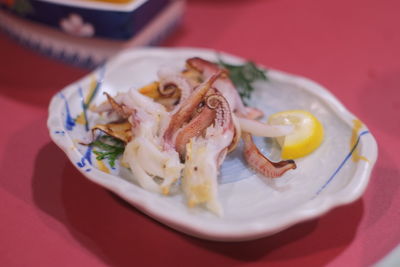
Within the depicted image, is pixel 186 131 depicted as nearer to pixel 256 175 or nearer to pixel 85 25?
pixel 256 175

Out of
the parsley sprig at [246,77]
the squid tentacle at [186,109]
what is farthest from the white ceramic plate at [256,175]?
the squid tentacle at [186,109]

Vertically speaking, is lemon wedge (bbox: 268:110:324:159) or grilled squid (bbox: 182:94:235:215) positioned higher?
lemon wedge (bbox: 268:110:324:159)

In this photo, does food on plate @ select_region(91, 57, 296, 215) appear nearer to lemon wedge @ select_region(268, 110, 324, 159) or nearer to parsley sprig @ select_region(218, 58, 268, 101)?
lemon wedge @ select_region(268, 110, 324, 159)

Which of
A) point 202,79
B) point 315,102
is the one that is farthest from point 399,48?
point 202,79

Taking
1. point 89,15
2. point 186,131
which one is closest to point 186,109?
point 186,131

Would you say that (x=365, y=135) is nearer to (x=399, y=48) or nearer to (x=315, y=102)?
(x=315, y=102)

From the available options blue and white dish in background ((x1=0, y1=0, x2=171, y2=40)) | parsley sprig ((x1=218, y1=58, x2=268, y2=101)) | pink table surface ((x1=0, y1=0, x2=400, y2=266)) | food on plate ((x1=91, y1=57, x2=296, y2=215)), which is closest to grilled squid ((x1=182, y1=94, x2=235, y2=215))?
food on plate ((x1=91, y1=57, x2=296, y2=215))
